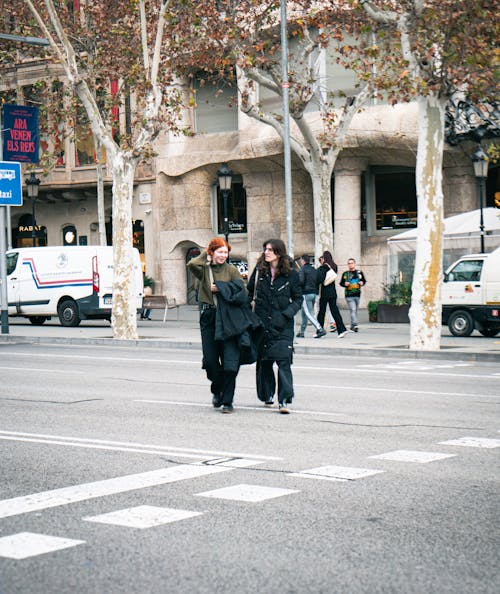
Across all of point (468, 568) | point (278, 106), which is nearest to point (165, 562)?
point (468, 568)

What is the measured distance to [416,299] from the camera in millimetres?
20641

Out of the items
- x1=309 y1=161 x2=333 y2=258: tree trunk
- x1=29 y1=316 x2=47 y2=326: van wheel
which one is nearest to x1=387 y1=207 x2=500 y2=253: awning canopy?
x1=309 y1=161 x2=333 y2=258: tree trunk

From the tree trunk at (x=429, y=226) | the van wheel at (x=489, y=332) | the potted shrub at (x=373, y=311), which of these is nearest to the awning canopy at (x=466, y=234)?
the potted shrub at (x=373, y=311)

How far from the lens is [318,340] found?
2409 cm

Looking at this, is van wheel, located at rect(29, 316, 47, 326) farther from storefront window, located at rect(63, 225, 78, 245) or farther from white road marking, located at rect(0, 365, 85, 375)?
white road marking, located at rect(0, 365, 85, 375)

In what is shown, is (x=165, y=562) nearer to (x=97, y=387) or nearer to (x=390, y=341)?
(x=97, y=387)

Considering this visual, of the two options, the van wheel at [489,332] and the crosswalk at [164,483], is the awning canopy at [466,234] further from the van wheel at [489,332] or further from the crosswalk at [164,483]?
the crosswalk at [164,483]

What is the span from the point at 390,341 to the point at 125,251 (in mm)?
6378

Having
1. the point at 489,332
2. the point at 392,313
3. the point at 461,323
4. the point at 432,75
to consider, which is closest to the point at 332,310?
the point at 461,323

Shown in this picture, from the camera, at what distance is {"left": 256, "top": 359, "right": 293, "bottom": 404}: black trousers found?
1155 centimetres

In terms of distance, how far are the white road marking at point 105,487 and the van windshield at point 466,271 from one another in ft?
58.2

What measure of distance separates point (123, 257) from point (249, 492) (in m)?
18.4

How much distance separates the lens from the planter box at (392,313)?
30.7m

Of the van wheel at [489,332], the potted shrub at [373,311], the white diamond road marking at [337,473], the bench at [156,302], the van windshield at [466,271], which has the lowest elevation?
the van wheel at [489,332]
